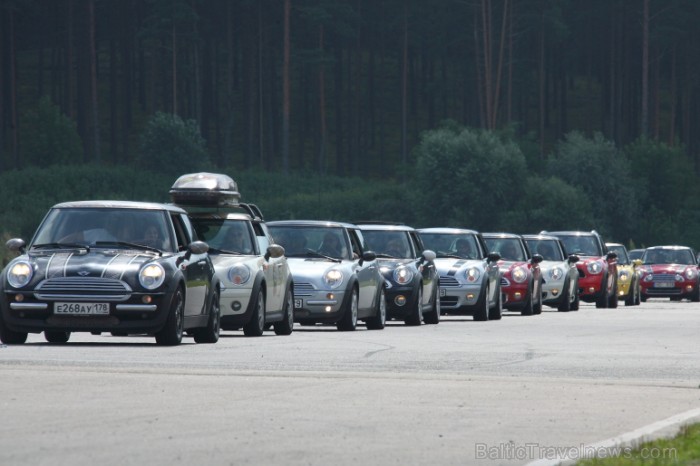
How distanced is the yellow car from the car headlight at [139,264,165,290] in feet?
86.9

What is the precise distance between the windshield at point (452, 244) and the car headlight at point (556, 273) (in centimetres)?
563

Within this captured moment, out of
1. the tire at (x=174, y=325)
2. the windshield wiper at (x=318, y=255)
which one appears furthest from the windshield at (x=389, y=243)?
the tire at (x=174, y=325)

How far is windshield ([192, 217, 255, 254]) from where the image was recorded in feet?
74.7

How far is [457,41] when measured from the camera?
379ft

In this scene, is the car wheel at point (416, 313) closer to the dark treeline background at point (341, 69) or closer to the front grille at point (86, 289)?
the front grille at point (86, 289)

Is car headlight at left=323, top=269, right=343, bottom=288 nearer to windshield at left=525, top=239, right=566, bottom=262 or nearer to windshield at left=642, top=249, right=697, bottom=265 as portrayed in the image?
windshield at left=525, top=239, right=566, bottom=262

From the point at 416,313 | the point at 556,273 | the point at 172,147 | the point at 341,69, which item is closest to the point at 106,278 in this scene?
the point at 416,313

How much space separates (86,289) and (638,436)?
32.7 ft

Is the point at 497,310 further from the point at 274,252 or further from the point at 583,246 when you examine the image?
the point at 274,252

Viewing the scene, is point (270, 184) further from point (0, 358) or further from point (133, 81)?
point (0, 358)

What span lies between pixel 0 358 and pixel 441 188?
66322mm

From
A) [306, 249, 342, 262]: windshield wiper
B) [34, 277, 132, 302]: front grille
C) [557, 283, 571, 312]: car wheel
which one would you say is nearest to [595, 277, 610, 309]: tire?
[557, 283, 571, 312]: car wheel

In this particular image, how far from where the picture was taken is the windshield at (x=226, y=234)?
22781 millimetres

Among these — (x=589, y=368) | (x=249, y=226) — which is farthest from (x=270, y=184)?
(x=589, y=368)
